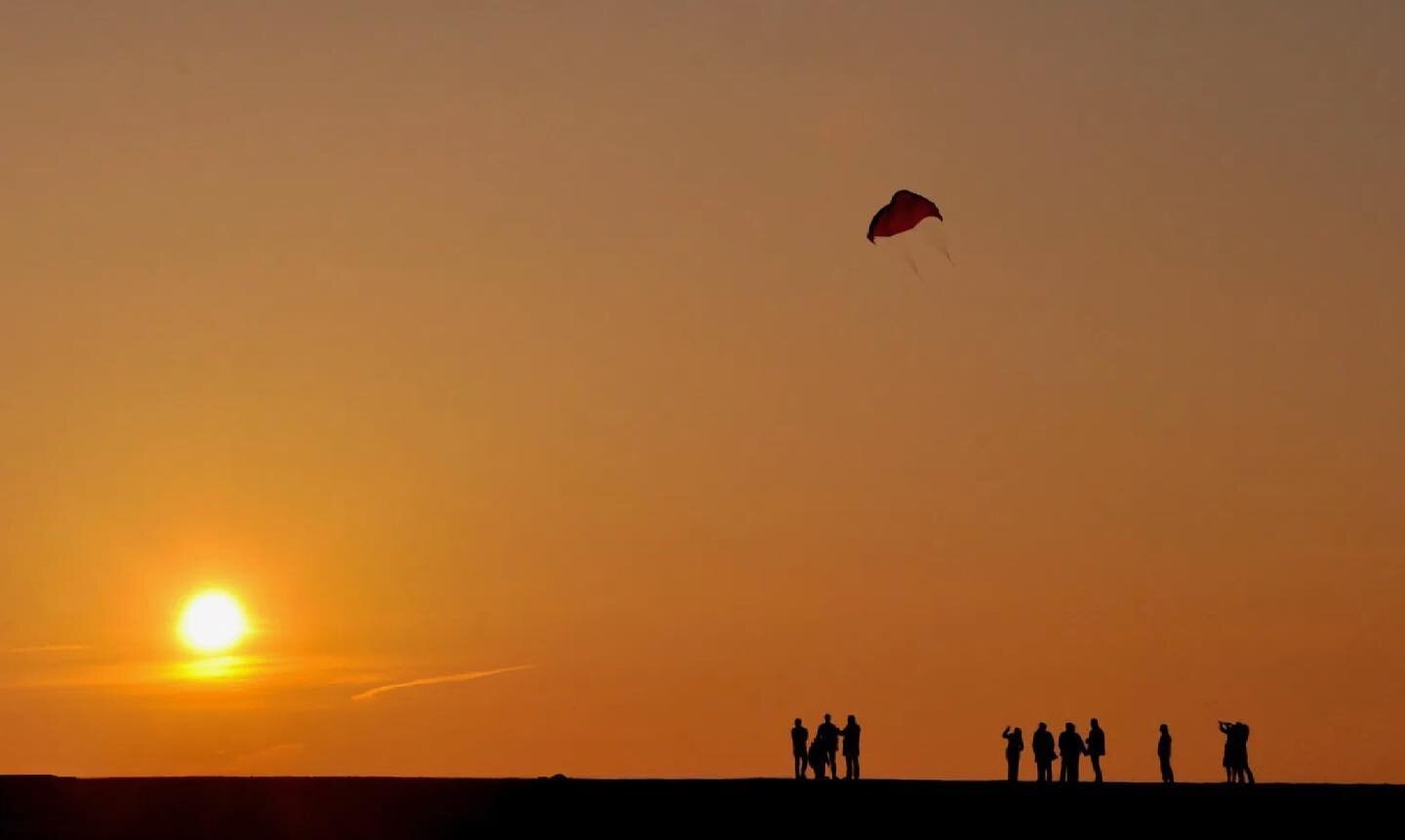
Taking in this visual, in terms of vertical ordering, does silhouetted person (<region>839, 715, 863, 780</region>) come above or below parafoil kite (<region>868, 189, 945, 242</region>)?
below

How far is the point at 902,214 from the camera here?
262ft

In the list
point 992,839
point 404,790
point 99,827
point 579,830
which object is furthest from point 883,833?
point 99,827

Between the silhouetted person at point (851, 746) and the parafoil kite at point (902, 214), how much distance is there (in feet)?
47.8

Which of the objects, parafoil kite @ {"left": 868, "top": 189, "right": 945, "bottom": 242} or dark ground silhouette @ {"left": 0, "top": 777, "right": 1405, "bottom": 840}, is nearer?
dark ground silhouette @ {"left": 0, "top": 777, "right": 1405, "bottom": 840}

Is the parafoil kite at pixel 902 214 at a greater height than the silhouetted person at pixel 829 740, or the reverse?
the parafoil kite at pixel 902 214

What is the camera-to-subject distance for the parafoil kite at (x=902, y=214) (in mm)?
79438

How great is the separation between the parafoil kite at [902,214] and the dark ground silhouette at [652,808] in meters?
17.4

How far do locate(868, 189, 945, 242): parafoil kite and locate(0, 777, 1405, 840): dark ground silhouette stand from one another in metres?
17.4

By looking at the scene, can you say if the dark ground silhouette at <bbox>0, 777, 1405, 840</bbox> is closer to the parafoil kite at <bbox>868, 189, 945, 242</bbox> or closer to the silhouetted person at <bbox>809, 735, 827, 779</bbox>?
the silhouetted person at <bbox>809, 735, 827, 779</bbox>

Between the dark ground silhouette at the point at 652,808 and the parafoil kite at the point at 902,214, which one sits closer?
the dark ground silhouette at the point at 652,808

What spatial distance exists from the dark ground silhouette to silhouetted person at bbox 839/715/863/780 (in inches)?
93.0

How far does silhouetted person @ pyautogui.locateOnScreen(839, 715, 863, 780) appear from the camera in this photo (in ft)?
230

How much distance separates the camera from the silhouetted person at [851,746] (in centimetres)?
7006

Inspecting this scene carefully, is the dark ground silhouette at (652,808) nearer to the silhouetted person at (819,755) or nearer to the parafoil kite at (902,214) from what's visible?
the silhouetted person at (819,755)
